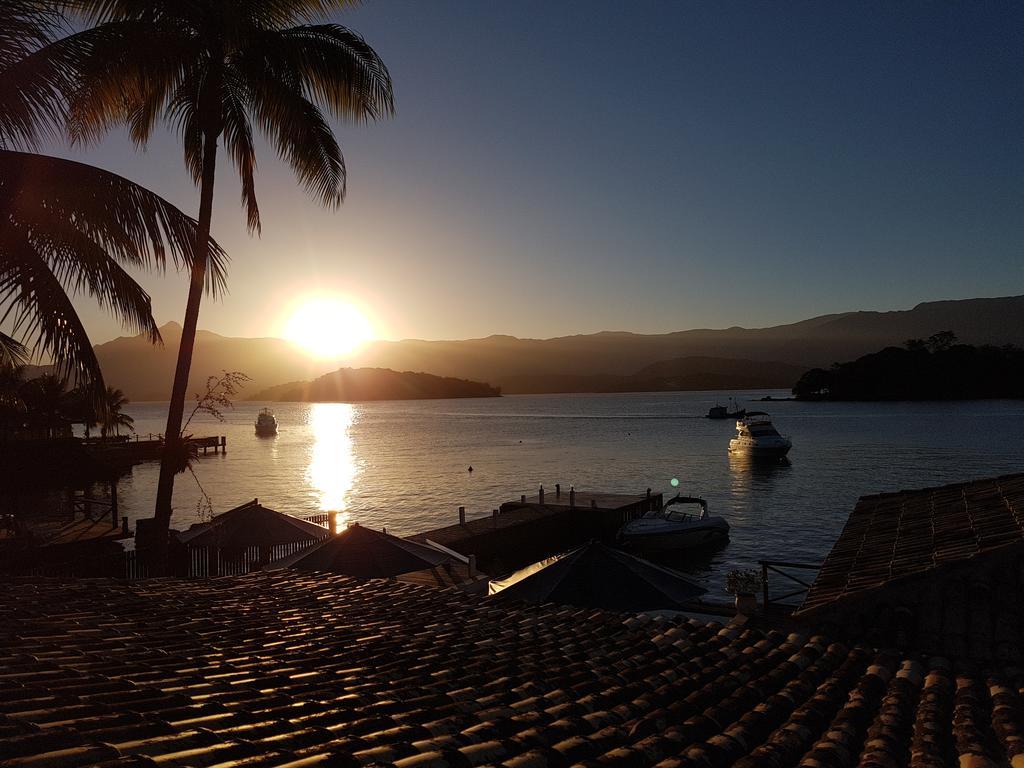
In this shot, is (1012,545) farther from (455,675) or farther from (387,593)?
(387,593)

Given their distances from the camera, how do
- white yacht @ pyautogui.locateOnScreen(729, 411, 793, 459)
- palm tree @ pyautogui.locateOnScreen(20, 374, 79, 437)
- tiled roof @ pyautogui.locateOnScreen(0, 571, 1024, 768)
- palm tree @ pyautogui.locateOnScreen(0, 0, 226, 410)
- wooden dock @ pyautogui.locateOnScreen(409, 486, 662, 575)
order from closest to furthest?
tiled roof @ pyautogui.locateOnScreen(0, 571, 1024, 768) < palm tree @ pyautogui.locateOnScreen(0, 0, 226, 410) < wooden dock @ pyautogui.locateOnScreen(409, 486, 662, 575) < palm tree @ pyautogui.locateOnScreen(20, 374, 79, 437) < white yacht @ pyautogui.locateOnScreen(729, 411, 793, 459)

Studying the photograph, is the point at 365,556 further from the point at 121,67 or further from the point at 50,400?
the point at 50,400

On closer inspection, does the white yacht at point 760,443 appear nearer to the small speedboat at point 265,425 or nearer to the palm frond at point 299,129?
the palm frond at point 299,129

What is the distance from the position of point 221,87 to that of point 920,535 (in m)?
15.8

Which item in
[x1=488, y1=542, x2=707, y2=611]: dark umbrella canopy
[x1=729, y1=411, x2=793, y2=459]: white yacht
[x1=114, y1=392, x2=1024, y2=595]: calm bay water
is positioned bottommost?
[x1=114, y1=392, x2=1024, y2=595]: calm bay water

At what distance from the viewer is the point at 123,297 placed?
10.8m

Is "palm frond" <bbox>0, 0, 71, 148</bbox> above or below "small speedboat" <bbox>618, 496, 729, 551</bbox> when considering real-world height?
above

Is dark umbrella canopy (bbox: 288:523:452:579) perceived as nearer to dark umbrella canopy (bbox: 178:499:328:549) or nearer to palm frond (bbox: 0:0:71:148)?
dark umbrella canopy (bbox: 178:499:328:549)

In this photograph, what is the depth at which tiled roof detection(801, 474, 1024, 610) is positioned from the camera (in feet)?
29.4

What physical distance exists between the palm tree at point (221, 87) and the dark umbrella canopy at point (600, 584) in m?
7.85

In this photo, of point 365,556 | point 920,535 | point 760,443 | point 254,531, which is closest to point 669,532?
point 254,531

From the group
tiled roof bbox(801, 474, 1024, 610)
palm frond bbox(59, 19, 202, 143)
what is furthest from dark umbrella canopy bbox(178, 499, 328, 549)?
tiled roof bbox(801, 474, 1024, 610)

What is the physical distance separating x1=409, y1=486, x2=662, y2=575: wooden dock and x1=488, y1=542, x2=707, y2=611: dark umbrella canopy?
13546 mm

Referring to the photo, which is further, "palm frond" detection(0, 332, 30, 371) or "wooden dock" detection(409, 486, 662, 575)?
"wooden dock" detection(409, 486, 662, 575)
